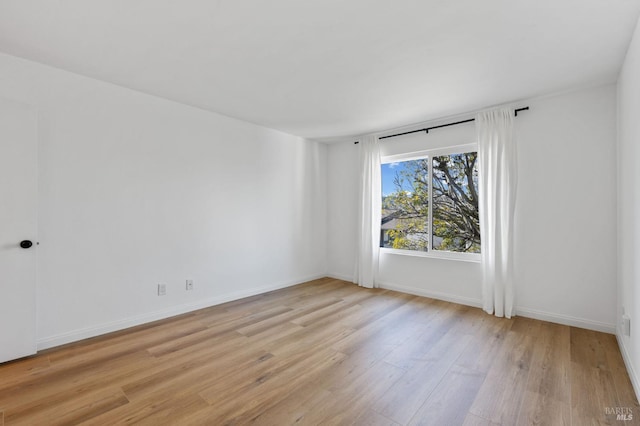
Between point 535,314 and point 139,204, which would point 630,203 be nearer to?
point 535,314

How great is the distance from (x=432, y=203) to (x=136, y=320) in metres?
4.03

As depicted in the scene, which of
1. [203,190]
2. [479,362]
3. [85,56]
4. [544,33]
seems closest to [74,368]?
[203,190]

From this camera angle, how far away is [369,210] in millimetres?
4824

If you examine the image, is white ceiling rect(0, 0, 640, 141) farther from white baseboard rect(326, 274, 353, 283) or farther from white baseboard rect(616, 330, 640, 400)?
white baseboard rect(326, 274, 353, 283)

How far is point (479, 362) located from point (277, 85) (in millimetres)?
3139

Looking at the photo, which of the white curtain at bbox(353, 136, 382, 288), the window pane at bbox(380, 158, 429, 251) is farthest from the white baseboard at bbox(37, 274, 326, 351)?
the window pane at bbox(380, 158, 429, 251)

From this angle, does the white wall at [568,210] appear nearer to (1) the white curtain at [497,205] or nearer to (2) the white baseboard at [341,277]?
(1) the white curtain at [497,205]

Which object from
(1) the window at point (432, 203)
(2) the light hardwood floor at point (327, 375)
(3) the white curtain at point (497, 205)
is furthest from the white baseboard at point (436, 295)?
(1) the window at point (432, 203)

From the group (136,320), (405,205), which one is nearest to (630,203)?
(405,205)

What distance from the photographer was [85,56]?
8.10 ft

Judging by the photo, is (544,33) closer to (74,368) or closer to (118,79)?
(118,79)

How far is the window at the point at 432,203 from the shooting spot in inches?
156

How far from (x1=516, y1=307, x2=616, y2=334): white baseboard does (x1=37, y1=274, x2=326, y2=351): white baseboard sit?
3.38 meters

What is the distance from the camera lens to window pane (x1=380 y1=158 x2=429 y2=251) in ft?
14.6
